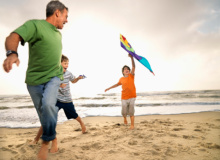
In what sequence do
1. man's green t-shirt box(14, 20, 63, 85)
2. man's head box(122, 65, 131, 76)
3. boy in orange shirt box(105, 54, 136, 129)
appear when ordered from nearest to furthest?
man's green t-shirt box(14, 20, 63, 85)
boy in orange shirt box(105, 54, 136, 129)
man's head box(122, 65, 131, 76)

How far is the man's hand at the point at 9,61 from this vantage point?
1.22 metres

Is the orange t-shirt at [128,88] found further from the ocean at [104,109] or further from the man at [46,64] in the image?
the man at [46,64]

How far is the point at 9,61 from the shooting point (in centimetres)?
124

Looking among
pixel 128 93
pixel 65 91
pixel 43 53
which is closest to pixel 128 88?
pixel 128 93

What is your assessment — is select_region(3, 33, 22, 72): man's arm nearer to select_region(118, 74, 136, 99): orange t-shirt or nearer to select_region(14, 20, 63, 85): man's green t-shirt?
select_region(14, 20, 63, 85): man's green t-shirt

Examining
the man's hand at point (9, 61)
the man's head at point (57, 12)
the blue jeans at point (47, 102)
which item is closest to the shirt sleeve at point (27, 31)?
the man's hand at point (9, 61)

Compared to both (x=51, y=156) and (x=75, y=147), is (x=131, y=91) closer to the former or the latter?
(x=75, y=147)

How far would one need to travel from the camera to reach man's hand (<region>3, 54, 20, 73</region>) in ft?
4.01

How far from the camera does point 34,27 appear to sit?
1593 mm

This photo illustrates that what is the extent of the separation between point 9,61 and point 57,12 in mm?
1037

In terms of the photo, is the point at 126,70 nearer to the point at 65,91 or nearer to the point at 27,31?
the point at 65,91

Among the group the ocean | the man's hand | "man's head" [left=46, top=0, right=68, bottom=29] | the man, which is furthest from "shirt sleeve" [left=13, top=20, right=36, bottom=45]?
the ocean

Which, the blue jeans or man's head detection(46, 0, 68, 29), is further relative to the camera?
man's head detection(46, 0, 68, 29)

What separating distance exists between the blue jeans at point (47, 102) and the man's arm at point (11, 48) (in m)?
0.58
